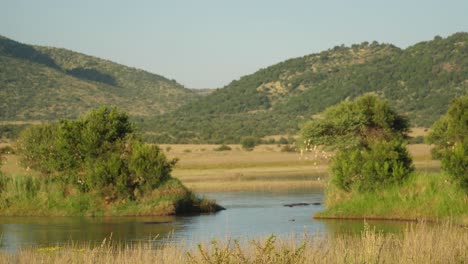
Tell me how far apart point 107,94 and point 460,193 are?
120 m

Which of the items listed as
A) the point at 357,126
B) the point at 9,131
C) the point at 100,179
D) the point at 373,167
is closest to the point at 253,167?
the point at 100,179

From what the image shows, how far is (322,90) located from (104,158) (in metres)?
86.8

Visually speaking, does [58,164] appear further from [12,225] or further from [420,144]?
[420,144]

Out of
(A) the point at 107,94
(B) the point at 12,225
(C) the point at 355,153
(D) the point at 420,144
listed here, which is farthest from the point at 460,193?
(A) the point at 107,94

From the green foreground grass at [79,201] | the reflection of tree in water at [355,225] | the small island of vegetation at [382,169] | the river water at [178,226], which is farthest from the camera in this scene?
the green foreground grass at [79,201]

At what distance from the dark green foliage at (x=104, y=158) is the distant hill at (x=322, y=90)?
169ft

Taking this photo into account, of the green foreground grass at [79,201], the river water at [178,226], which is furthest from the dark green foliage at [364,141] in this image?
the green foreground grass at [79,201]

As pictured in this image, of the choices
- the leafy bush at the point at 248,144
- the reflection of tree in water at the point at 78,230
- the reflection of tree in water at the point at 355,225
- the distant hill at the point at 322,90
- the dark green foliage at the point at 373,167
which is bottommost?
the reflection of tree in water at the point at 78,230

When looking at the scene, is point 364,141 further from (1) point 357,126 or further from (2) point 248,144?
(2) point 248,144

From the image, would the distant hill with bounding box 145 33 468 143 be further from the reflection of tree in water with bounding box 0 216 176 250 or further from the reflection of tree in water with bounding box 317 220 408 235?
the reflection of tree in water with bounding box 317 220 408 235

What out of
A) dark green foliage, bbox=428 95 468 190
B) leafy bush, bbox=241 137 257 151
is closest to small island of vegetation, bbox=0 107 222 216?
dark green foliage, bbox=428 95 468 190

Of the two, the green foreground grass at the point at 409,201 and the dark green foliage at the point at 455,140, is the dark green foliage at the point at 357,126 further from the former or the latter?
the green foreground grass at the point at 409,201

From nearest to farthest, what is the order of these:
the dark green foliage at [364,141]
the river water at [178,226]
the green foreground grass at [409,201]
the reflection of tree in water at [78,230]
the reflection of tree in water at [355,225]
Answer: the reflection of tree in water at [355,225] → the river water at [178,226] → the reflection of tree in water at [78,230] → the green foreground grass at [409,201] → the dark green foliage at [364,141]

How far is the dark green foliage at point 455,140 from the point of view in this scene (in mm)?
26500
